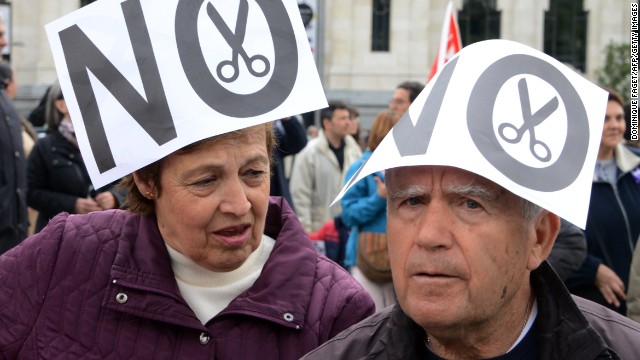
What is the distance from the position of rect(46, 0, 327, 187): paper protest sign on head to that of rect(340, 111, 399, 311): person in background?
351 cm

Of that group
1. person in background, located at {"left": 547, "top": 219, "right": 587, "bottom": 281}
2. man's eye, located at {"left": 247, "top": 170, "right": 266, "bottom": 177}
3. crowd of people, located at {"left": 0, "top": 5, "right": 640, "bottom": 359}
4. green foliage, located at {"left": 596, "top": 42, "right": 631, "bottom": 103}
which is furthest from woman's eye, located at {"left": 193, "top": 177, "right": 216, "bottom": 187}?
green foliage, located at {"left": 596, "top": 42, "right": 631, "bottom": 103}

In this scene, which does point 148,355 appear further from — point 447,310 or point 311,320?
point 447,310

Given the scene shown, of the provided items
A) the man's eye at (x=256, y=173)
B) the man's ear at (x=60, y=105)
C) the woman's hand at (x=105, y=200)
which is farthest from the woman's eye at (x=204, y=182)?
the man's ear at (x=60, y=105)

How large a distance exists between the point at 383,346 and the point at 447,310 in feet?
0.81

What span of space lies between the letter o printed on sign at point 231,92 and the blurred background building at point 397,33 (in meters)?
28.8

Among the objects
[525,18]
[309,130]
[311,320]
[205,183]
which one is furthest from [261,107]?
[525,18]

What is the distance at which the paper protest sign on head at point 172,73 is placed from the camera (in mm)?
2842

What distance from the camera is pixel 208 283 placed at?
2980mm

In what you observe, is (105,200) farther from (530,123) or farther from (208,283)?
(530,123)

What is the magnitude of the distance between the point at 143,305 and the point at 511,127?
1132 mm

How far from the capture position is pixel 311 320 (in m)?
2.88

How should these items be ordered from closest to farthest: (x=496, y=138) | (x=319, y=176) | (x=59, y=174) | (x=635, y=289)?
1. (x=496, y=138)
2. (x=635, y=289)
3. (x=59, y=174)
4. (x=319, y=176)

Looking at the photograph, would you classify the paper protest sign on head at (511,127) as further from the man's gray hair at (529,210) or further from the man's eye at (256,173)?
the man's eye at (256,173)

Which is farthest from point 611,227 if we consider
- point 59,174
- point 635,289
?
point 59,174
